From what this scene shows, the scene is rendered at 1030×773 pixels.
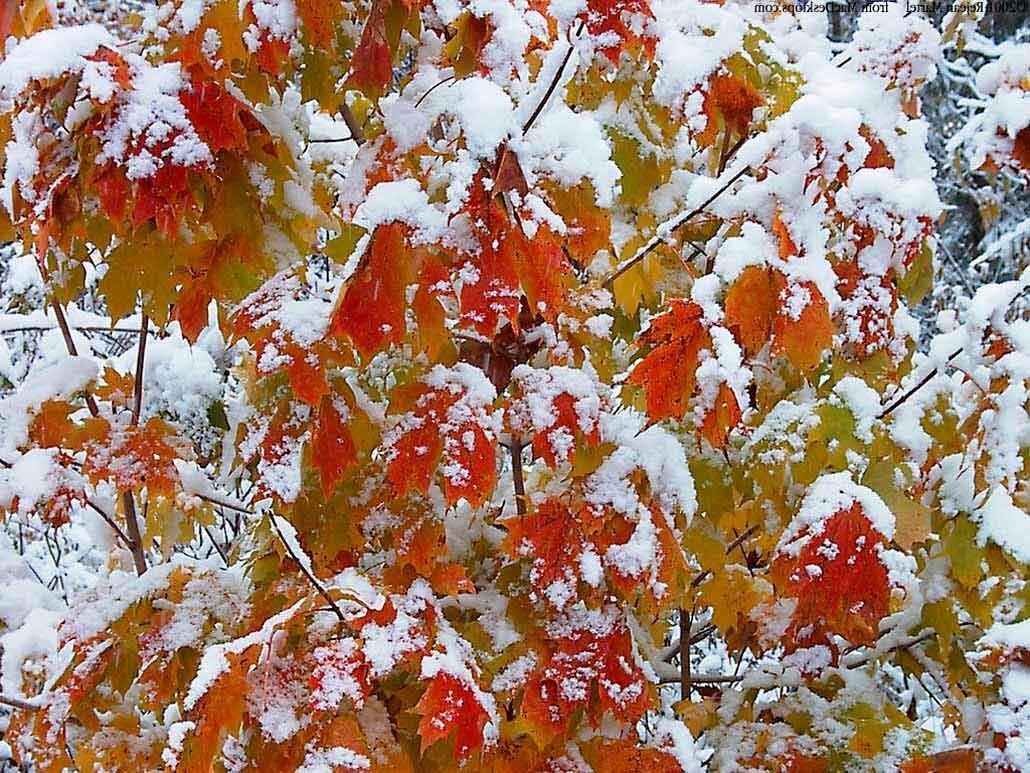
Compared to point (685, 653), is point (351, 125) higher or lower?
higher

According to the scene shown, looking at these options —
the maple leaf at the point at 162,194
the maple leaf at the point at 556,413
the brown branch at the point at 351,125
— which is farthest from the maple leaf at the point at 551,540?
the brown branch at the point at 351,125

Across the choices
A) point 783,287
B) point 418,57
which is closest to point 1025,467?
point 783,287

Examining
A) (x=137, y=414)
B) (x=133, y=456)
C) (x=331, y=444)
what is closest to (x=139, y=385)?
(x=137, y=414)

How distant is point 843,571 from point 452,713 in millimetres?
548

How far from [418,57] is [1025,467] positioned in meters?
1.09

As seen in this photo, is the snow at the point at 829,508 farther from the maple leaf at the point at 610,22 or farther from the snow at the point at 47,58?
the snow at the point at 47,58

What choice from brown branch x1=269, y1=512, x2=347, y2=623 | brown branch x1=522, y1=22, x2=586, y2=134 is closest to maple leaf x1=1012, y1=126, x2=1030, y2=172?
brown branch x1=522, y1=22, x2=586, y2=134

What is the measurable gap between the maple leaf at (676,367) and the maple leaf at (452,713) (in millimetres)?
396

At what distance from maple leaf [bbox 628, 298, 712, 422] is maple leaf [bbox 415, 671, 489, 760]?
40 cm

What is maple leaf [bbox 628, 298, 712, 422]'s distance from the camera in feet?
3.86

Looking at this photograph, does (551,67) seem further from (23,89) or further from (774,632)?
(774,632)

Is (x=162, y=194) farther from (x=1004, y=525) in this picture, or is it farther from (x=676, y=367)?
(x=1004, y=525)

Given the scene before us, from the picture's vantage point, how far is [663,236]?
1.38 m

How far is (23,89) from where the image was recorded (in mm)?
1155
